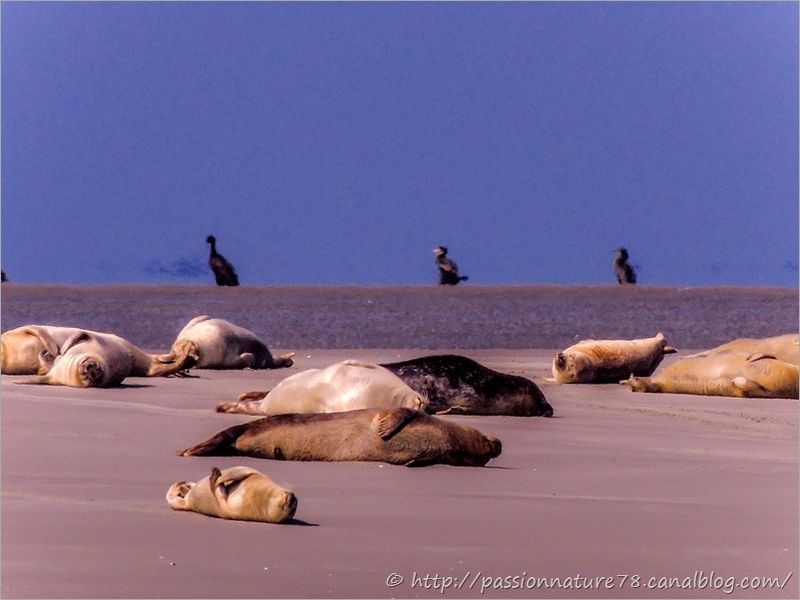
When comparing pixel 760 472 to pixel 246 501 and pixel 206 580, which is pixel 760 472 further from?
pixel 206 580

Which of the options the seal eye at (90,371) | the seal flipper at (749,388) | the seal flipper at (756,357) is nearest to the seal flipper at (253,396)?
the seal eye at (90,371)

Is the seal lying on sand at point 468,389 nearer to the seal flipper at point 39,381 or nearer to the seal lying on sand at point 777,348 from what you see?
the seal flipper at point 39,381

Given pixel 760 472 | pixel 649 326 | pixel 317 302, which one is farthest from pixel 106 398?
pixel 317 302

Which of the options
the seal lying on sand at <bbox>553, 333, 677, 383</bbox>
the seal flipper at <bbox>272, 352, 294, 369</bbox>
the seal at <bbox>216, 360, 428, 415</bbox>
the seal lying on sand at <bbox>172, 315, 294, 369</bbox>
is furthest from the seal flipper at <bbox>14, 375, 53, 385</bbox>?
the seal lying on sand at <bbox>553, 333, 677, 383</bbox>

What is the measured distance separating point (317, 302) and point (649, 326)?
6422 millimetres

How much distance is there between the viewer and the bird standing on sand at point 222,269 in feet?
93.5

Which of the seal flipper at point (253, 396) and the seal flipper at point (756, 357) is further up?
the seal flipper at point (253, 396)

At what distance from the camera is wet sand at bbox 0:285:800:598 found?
434cm

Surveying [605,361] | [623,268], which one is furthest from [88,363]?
[623,268]

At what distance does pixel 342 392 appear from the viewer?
7676mm

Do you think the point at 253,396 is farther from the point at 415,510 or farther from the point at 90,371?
the point at 415,510

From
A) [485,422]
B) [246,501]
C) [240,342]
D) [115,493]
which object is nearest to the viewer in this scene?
[246,501]

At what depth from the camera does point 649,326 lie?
22578 millimetres

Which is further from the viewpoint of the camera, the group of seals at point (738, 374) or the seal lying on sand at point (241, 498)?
the group of seals at point (738, 374)
